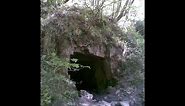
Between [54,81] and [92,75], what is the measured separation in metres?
1.94

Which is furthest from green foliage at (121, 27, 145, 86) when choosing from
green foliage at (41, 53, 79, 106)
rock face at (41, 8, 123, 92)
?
green foliage at (41, 53, 79, 106)

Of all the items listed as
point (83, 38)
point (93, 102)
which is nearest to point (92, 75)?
point (93, 102)

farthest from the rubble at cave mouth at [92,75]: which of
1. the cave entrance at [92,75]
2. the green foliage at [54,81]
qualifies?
the green foliage at [54,81]

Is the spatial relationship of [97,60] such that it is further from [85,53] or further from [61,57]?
[61,57]

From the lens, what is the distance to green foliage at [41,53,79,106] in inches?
158

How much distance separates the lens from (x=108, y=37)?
5535 millimetres

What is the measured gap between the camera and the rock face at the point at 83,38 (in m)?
4.56

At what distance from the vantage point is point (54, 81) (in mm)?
4184

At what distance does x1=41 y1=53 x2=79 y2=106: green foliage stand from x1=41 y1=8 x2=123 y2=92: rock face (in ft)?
0.86

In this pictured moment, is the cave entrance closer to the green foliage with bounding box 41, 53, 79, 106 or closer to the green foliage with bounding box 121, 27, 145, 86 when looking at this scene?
the green foliage with bounding box 121, 27, 145, 86

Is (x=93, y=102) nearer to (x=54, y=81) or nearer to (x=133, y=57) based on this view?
(x=133, y=57)

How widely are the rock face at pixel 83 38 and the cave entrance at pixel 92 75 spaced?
2 cm

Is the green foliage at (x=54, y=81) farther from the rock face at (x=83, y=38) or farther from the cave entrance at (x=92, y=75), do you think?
the cave entrance at (x=92, y=75)
